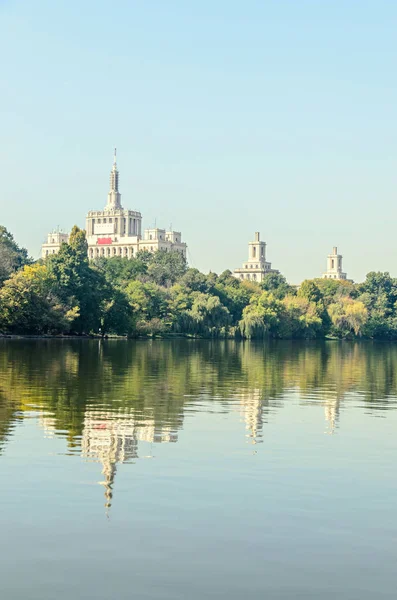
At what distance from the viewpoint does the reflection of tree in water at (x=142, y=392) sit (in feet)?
65.0

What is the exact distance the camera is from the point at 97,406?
2477cm

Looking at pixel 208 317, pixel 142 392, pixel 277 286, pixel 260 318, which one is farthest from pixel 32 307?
pixel 277 286

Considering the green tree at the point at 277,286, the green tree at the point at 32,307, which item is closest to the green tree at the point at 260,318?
the green tree at the point at 277,286

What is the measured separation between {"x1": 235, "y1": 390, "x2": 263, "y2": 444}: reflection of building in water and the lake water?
0.07 metres

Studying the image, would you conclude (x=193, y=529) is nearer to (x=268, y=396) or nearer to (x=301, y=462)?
(x=301, y=462)

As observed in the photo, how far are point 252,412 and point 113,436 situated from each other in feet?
23.0

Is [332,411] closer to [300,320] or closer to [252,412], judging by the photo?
[252,412]

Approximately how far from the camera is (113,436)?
62.4 feet

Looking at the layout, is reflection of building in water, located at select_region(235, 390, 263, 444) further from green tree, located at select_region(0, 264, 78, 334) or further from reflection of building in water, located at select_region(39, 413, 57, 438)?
green tree, located at select_region(0, 264, 78, 334)

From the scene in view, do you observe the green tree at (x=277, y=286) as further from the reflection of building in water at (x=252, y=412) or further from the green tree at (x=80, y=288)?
the reflection of building in water at (x=252, y=412)

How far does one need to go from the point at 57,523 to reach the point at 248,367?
120 ft

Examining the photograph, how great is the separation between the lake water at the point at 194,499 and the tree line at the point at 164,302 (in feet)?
180

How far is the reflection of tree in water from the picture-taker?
1980 centimetres

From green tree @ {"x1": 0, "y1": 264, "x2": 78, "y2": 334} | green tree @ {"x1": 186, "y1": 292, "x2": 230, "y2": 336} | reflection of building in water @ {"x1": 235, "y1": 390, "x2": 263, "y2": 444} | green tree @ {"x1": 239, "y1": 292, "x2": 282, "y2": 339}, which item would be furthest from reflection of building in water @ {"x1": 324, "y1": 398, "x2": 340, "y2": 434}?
green tree @ {"x1": 239, "y1": 292, "x2": 282, "y2": 339}
